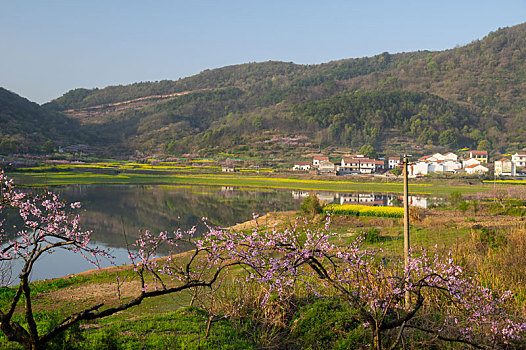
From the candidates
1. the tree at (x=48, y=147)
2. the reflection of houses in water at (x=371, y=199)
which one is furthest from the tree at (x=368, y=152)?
the tree at (x=48, y=147)

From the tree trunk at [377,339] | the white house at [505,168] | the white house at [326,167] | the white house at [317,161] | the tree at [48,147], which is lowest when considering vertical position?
the white house at [505,168]

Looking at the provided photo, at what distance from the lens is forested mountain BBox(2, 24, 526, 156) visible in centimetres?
9419

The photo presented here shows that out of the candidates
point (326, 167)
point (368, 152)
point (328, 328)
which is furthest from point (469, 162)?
point (328, 328)

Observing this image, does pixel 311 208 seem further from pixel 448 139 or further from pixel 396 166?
pixel 448 139

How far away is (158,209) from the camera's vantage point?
28.1 m

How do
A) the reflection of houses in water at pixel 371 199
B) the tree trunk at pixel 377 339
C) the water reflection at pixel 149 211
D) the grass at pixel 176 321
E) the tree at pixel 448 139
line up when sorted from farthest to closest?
1. the tree at pixel 448 139
2. the reflection of houses in water at pixel 371 199
3. the water reflection at pixel 149 211
4. the grass at pixel 176 321
5. the tree trunk at pixel 377 339

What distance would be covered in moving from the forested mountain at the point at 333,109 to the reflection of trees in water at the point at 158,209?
46.6 metres

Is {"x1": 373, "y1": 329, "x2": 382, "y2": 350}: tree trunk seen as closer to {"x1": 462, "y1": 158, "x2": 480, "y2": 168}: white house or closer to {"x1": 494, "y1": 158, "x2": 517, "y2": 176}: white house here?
{"x1": 494, "y1": 158, "x2": 517, "y2": 176}: white house

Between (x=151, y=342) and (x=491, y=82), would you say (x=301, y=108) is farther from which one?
(x=151, y=342)

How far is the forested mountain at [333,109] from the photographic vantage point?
3708 inches

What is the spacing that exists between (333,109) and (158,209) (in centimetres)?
8664

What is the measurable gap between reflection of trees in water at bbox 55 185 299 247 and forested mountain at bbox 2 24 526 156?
153ft

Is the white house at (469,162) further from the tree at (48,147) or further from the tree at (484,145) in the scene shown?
the tree at (48,147)

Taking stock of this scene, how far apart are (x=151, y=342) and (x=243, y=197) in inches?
1233
